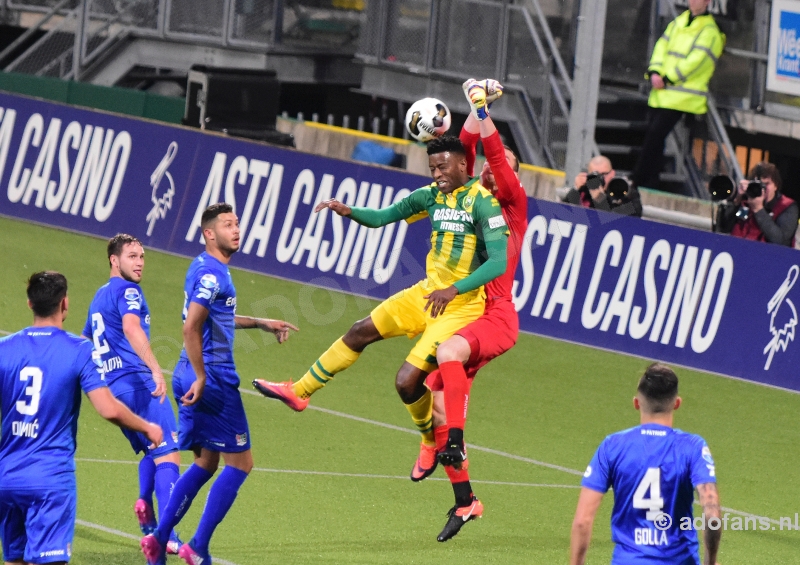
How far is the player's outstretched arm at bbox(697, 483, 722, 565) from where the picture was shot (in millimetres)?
6305

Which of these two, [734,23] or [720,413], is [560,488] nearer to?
[720,413]

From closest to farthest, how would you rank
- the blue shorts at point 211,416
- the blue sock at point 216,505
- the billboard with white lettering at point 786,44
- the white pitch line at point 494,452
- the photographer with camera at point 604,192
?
the blue sock at point 216,505 → the blue shorts at point 211,416 → the white pitch line at point 494,452 → the photographer with camera at point 604,192 → the billboard with white lettering at point 786,44

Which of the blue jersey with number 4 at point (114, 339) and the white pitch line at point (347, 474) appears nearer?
the blue jersey with number 4 at point (114, 339)

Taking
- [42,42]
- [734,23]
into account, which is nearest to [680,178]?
[734,23]

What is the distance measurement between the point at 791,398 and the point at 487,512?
186 inches

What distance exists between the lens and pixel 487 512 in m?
10.9

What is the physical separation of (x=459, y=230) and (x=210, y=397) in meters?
2.02

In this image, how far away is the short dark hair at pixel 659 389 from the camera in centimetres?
656

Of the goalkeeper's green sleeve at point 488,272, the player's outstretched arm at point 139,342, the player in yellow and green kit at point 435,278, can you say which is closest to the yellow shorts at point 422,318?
the player in yellow and green kit at point 435,278

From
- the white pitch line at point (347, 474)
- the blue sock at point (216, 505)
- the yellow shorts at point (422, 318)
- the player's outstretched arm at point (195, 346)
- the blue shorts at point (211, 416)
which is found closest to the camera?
the player's outstretched arm at point (195, 346)

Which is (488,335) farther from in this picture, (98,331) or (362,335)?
(98,331)

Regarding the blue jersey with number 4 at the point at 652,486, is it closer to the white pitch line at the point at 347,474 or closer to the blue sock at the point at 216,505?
the blue sock at the point at 216,505

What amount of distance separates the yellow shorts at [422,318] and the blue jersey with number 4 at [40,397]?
3.04 metres

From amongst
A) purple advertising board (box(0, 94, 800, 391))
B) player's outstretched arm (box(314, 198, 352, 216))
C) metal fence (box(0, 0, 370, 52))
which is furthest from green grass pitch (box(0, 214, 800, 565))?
metal fence (box(0, 0, 370, 52))
